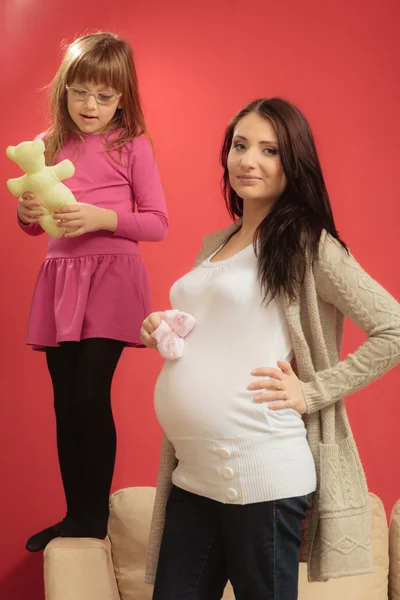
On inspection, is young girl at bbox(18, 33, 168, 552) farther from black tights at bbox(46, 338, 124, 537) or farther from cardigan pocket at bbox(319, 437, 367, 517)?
cardigan pocket at bbox(319, 437, 367, 517)

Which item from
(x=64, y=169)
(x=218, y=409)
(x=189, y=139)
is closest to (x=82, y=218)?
(x=64, y=169)

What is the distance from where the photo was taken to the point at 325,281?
1513mm

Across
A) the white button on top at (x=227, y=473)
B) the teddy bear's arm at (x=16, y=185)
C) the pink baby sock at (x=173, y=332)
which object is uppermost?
the teddy bear's arm at (x=16, y=185)

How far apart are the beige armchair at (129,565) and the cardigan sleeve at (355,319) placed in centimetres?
73

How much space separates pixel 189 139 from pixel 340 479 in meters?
1.57

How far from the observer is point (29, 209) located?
199 cm

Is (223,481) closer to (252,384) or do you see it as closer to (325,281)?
(252,384)

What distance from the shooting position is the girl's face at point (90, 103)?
80.5 inches

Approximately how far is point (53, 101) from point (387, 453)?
164 centimetres

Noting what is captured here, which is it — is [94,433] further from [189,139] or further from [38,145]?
[189,139]

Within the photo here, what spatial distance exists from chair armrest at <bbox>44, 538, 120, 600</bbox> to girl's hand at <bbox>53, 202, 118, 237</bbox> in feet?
2.38

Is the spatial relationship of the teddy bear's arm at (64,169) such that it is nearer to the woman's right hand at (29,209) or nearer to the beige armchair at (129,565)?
the woman's right hand at (29,209)

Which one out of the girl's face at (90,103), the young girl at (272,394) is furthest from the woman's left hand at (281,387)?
the girl's face at (90,103)

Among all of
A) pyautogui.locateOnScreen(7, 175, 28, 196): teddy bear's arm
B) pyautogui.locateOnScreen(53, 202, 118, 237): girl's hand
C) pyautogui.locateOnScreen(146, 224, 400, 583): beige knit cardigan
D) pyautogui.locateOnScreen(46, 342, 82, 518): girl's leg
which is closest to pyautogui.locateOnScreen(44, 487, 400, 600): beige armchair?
pyautogui.locateOnScreen(46, 342, 82, 518): girl's leg
